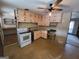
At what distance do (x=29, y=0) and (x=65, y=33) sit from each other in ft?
11.8

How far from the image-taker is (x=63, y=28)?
504cm

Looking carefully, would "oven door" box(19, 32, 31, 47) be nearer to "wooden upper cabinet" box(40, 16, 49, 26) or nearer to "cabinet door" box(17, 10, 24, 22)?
"cabinet door" box(17, 10, 24, 22)

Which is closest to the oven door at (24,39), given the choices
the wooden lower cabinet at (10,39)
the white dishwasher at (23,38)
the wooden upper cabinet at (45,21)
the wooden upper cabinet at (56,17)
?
the white dishwasher at (23,38)

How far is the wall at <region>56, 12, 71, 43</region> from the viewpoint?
4.77m

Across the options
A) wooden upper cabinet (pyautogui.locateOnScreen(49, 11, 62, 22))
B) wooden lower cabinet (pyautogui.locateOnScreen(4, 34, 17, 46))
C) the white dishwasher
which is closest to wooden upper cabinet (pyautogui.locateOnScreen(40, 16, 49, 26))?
wooden upper cabinet (pyautogui.locateOnScreen(49, 11, 62, 22))

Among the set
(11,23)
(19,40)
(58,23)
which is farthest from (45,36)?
(11,23)

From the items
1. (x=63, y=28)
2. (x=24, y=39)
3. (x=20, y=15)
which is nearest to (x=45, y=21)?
(x=63, y=28)

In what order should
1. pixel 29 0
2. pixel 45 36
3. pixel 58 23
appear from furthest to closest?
pixel 45 36, pixel 58 23, pixel 29 0

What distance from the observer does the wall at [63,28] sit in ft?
15.7

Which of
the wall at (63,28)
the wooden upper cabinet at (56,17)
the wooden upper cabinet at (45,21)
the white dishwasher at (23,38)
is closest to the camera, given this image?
the white dishwasher at (23,38)

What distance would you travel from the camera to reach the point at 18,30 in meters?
4.06

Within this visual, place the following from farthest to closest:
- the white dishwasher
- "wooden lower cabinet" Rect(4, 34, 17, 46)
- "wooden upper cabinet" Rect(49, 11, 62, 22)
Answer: "wooden upper cabinet" Rect(49, 11, 62, 22) < the white dishwasher < "wooden lower cabinet" Rect(4, 34, 17, 46)

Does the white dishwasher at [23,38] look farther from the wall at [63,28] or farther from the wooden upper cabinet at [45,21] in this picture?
the wall at [63,28]

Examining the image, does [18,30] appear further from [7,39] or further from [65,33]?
[65,33]
